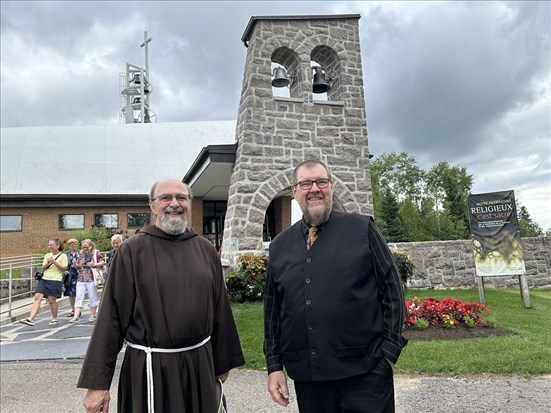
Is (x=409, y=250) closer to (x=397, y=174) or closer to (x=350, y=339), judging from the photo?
(x=350, y=339)

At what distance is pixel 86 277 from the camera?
8820mm

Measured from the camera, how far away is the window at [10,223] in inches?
766

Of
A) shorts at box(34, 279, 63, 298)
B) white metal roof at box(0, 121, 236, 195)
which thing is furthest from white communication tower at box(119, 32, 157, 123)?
shorts at box(34, 279, 63, 298)

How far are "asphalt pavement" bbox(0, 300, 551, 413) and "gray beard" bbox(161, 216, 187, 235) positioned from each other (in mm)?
2270

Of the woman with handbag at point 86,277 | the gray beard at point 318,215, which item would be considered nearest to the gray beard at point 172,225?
the gray beard at point 318,215

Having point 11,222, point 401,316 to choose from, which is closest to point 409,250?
point 401,316

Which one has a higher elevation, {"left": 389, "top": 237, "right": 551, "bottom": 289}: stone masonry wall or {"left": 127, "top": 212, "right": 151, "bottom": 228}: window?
{"left": 127, "top": 212, "right": 151, "bottom": 228}: window

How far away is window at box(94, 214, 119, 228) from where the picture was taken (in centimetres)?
2048

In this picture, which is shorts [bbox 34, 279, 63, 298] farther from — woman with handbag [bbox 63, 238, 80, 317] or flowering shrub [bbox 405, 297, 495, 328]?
flowering shrub [bbox 405, 297, 495, 328]

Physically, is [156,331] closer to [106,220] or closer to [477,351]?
[477,351]

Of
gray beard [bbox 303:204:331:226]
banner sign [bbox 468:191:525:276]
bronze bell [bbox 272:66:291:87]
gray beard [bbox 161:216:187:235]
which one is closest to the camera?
gray beard [bbox 303:204:331:226]

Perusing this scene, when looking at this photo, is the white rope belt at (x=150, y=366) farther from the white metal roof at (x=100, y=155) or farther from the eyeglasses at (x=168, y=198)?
the white metal roof at (x=100, y=155)

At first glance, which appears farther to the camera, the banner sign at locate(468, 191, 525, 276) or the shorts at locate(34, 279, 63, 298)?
the banner sign at locate(468, 191, 525, 276)

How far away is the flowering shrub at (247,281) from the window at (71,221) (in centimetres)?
1384
